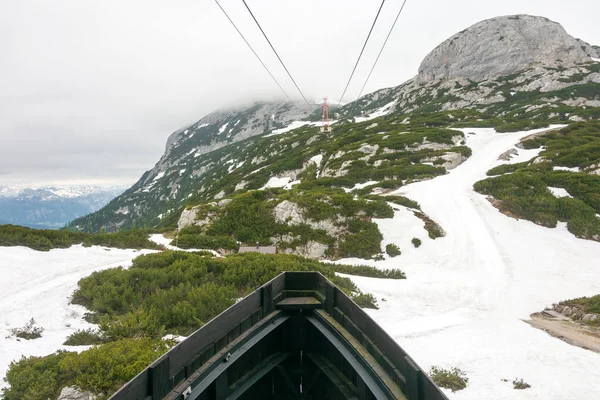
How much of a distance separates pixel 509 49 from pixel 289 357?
122 meters

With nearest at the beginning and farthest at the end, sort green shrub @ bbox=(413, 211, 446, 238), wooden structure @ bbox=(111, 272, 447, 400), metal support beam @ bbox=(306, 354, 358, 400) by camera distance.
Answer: wooden structure @ bbox=(111, 272, 447, 400)
metal support beam @ bbox=(306, 354, 358, 400)
green shrub @ bbox=(413, 211, 446, 238)

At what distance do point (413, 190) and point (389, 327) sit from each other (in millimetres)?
20048

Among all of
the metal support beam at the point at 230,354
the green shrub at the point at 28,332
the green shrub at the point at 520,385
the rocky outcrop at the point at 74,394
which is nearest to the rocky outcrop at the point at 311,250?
the green shrub at the point at 520,385

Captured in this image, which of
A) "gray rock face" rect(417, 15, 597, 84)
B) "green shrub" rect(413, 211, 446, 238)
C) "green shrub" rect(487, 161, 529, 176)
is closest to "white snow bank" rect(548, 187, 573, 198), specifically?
"green shrub" rect(487, 161, 529, 176)

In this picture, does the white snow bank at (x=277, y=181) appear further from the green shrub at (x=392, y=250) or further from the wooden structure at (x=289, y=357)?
the wooden structure at (x=289, y=357)

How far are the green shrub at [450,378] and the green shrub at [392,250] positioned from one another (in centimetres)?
1207

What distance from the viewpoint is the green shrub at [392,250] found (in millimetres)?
19069

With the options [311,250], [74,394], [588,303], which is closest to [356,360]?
[74,394]

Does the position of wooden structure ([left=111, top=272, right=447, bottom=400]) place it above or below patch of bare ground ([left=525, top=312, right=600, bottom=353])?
above

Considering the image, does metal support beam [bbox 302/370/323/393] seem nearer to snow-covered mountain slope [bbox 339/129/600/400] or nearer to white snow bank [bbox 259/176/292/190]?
snow-covered mountain slope [bbox 339/129/600/400]

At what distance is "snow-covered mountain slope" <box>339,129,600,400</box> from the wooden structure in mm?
3347

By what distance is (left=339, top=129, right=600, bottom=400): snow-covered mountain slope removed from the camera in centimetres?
719

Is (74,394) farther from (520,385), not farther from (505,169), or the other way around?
(505,169)

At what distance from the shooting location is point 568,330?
30.8 feet
